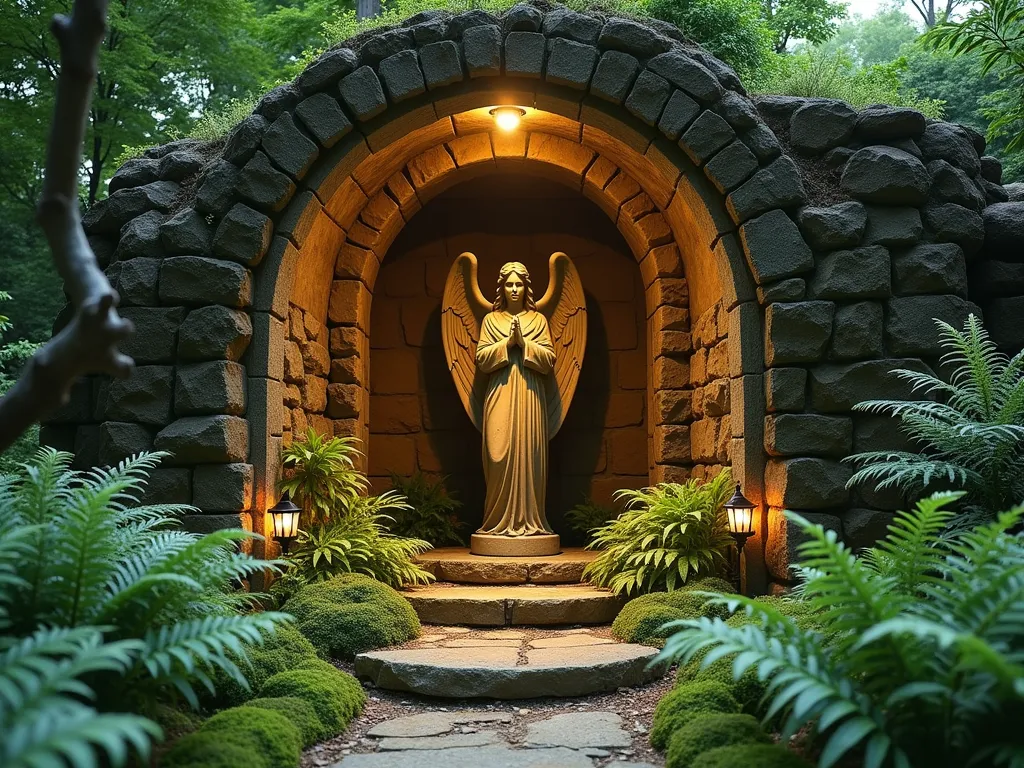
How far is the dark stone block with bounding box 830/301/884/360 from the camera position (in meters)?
5.26

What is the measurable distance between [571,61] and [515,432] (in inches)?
117

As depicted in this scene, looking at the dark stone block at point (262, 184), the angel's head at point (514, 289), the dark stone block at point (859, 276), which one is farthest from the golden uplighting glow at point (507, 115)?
the dark stone block at point (859, 276)

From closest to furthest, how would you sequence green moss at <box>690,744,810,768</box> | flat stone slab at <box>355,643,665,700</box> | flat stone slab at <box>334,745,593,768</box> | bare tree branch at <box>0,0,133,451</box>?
bare tree branch at <box>0,0,133,451</box>
green moss at <box>690,744,810,768</box>
flat stone slab at <box>334,745,593,768</box>
flat stone slab at <box>355,643,665,700</box>

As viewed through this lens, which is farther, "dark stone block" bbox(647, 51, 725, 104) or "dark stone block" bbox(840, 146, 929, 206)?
"dark stone block" bbox(647, 51, 725, 104)

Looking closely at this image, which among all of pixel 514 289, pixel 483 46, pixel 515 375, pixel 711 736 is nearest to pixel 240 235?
pixel 483 46

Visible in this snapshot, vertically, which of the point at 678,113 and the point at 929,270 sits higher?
the point at 678,113

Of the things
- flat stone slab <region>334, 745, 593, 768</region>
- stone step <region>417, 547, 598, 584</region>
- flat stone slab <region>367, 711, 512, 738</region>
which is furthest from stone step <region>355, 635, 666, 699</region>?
stone step <region>417, 547, 598, 584</region>

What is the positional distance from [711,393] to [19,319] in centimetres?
1041

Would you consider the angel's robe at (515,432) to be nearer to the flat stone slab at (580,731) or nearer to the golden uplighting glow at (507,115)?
the golden uplighting glow at (507,115)

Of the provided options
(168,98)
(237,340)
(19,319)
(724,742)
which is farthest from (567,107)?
(19,319)

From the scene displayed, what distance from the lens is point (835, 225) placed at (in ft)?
17.5

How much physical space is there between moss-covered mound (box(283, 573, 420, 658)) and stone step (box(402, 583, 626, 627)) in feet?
0.90

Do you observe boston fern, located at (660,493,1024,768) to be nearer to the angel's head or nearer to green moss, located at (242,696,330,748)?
green moss, located at (242,696,330,748)

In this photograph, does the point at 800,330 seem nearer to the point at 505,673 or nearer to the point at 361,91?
the point at 505,673
